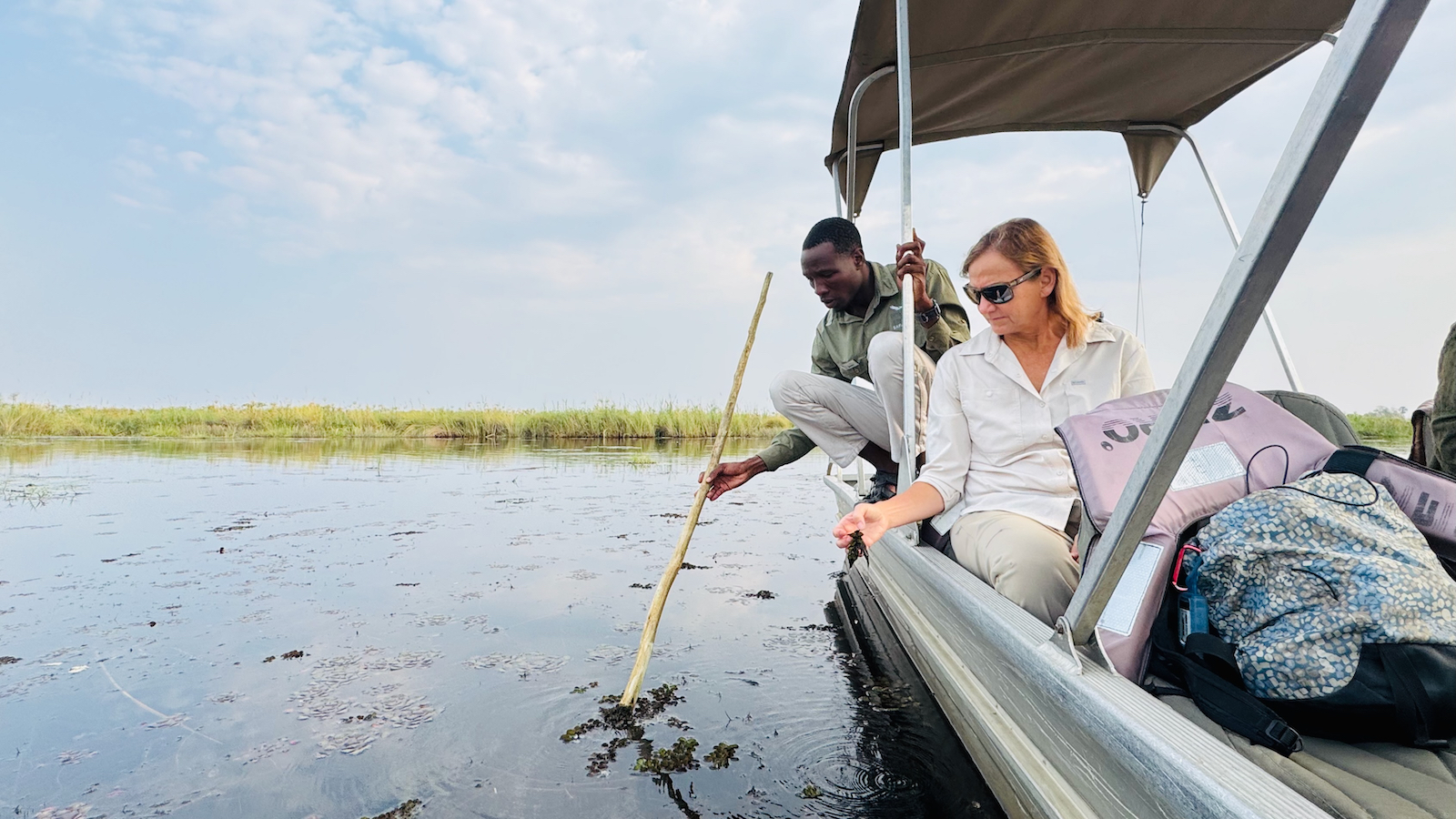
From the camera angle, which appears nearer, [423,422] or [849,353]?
[849,353]

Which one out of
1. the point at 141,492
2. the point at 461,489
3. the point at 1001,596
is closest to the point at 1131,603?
the point at 1001,596

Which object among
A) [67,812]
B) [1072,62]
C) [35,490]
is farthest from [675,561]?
[35,490]

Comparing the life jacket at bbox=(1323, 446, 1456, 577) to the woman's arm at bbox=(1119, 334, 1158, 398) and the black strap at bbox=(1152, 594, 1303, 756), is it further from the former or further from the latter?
the woman's arm at bbox=(1119, 334, 1158, 398)

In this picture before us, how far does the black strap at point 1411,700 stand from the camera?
976mm

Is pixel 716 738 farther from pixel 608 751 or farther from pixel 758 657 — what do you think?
pixel 758 657

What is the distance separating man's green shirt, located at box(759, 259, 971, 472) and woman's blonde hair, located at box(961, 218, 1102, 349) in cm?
120

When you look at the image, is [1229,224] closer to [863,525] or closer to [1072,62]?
[1072,62]

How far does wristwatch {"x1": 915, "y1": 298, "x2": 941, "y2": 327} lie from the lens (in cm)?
327

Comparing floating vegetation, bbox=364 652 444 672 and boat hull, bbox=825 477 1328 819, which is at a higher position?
boat hull, bbox=825 477 1328 819

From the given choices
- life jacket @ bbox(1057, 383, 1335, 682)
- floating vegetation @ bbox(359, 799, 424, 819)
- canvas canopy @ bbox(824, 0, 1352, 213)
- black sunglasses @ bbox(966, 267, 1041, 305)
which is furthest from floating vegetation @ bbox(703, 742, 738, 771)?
canvas canopy @ bbox(824, 0, 1352, 213)

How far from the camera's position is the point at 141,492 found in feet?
23.4

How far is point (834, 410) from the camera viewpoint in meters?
3.65

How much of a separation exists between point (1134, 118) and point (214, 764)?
459 cm

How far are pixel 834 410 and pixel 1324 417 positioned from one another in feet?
6.92
